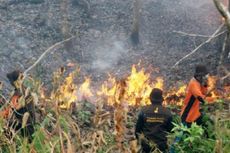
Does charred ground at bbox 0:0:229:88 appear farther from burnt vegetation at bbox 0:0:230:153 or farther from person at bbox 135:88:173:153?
person at bbox 135:88:173:153

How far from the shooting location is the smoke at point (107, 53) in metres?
19.8

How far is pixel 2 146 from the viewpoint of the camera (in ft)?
11.9

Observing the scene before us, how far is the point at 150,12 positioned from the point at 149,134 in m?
20.0

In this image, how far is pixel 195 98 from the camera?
7.55 metres

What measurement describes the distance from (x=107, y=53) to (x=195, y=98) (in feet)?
46.1

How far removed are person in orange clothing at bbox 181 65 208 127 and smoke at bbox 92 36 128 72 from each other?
38.2ft

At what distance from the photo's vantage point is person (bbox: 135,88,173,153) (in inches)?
262

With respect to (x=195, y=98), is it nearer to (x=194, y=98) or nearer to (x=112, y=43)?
(x=194, y=98)

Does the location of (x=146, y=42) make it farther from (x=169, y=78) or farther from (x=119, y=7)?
(x=169, y=78)

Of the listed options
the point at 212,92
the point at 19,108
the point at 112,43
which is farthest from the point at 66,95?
the point at 112,43

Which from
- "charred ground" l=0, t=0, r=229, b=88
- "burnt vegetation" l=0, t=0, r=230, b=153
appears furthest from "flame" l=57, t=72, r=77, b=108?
"charred ground" l=0, t=0, r=229, b=88

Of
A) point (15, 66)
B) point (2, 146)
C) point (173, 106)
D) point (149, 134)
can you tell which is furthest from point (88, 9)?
point (2, 146)

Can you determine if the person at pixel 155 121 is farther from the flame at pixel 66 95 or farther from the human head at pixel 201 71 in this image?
the flame at pixel 66 95

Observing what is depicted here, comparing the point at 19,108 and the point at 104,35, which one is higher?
the point at 104,35
